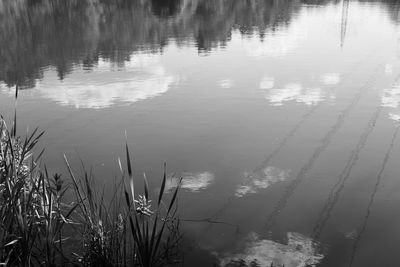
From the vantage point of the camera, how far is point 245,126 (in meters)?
22.3

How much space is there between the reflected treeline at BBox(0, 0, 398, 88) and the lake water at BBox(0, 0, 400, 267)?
20.5 inches

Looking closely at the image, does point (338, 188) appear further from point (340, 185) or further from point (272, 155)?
point (272, 155)

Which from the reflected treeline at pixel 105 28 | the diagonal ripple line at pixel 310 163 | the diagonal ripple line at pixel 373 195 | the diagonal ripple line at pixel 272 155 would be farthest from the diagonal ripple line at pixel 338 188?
the reflected treeline at pixel 105 28

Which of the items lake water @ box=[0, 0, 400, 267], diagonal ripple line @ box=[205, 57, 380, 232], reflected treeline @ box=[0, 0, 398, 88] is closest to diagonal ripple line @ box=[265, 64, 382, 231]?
lake water @ box=[0, 0, 400, 267]

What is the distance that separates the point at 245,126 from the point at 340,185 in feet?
24.5

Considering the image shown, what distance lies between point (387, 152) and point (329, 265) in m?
9.24

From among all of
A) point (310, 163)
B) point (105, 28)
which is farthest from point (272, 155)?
point (105, 28)

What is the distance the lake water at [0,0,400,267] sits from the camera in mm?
12898

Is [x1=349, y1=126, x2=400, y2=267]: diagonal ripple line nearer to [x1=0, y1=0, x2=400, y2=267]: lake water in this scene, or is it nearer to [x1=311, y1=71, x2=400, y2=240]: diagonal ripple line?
[x1=0, y1=0, x2=400, y2=267]: lake water

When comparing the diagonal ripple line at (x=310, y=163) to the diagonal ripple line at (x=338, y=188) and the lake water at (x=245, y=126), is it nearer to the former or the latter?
the lake water at (x=245, y=126)

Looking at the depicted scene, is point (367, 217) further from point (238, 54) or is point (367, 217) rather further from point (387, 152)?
point (238, 54)

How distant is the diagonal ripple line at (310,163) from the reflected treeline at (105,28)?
21.8 metres

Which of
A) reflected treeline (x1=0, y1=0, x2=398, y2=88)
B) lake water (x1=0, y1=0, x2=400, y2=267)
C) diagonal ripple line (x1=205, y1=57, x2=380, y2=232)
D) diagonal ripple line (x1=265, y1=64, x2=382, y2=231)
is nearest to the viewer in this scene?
lake water (x1=0, y1=0, x2=400, y2=267)

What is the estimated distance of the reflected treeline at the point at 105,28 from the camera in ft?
136
